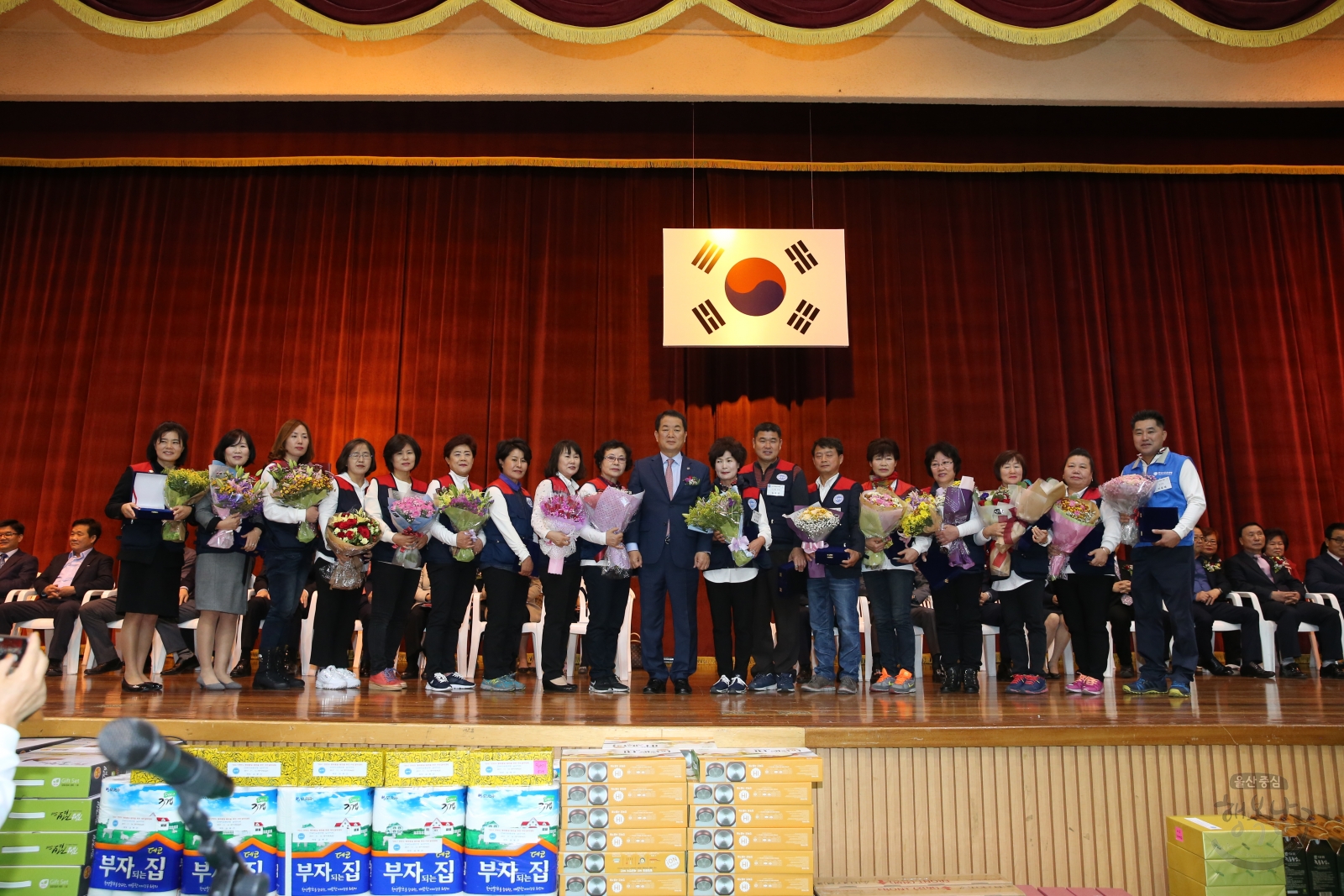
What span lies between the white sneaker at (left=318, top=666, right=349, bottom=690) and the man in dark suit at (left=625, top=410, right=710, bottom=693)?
1.44 m

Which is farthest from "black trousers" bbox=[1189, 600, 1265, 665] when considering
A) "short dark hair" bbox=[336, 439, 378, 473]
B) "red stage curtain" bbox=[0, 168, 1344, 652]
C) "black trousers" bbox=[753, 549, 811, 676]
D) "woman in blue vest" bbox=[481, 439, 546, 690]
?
"short dark hair" bbox=[336, 439, 378, 473]

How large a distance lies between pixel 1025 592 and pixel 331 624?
11.1ft

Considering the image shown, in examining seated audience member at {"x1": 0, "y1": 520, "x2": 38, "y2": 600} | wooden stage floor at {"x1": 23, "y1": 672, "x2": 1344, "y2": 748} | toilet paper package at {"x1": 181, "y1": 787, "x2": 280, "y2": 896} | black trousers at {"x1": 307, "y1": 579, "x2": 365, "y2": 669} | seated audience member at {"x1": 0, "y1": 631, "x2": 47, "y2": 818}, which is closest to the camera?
seated audience member at {"x1": 0, "y1": 631, "x2": 47, "y2": 818}

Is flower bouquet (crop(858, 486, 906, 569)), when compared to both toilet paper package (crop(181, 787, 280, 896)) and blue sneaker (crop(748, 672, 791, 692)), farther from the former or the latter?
toilet paper package (crop(181, 787, 280, 896))

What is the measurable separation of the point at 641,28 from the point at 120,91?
4013mm

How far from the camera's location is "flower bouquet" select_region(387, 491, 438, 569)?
4410 millimetres

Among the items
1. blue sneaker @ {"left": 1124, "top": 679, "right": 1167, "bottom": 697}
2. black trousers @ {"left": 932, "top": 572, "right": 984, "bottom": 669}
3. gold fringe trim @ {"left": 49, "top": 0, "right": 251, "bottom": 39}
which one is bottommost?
blue sneaker @ {"left": 1124, "top": 679, "right": 1167, "bottom": 697}

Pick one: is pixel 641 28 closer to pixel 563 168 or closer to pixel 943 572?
pixel 563 168

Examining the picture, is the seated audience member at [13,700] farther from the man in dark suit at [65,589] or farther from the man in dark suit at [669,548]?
the man in dark suit at [65,589]

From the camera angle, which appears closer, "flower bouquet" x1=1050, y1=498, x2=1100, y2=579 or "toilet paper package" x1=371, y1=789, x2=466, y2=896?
"toilet paper package" x1=371, y1=789, x2=466, y2=896

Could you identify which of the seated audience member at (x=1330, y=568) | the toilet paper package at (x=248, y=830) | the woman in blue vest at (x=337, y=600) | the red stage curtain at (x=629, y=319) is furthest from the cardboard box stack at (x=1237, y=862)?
the red stage curtain at (x=629, y=319)

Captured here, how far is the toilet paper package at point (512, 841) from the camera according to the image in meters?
2.63

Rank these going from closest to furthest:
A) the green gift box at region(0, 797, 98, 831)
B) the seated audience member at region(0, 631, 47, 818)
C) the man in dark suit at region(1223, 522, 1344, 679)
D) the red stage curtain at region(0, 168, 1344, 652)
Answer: the seated audience member at region(0, 631, 47, 818), the green gift box at region(0, 797, 98, 831), the man in dark suit at region(1223, 522, 1344, 679), the red stage curtain at region(0, 168, 1344, 652)

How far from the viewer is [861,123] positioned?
26.2 ft
